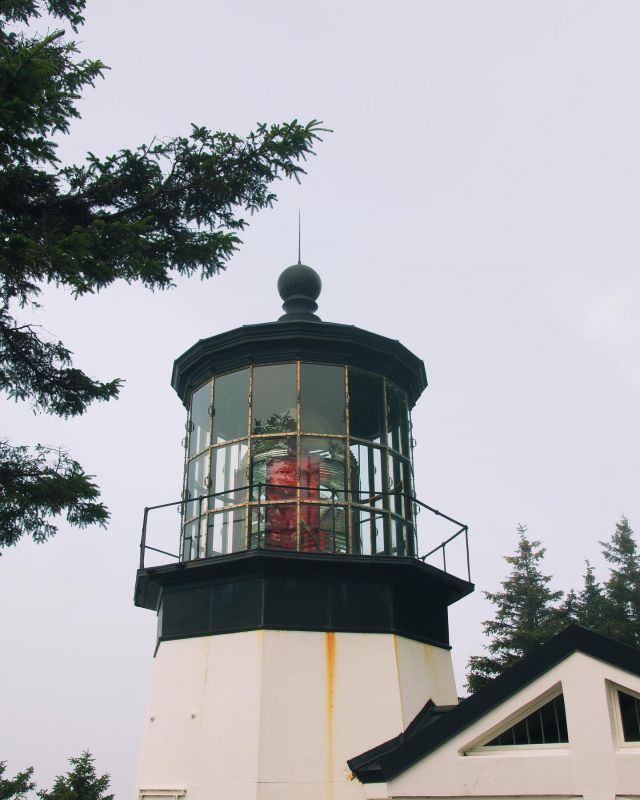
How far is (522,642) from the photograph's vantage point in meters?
37.0

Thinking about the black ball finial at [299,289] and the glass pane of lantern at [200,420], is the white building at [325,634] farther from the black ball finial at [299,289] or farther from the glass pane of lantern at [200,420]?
the black ball finial at [299,289]

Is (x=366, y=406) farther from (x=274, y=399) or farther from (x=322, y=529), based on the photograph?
(x=322, y=529)

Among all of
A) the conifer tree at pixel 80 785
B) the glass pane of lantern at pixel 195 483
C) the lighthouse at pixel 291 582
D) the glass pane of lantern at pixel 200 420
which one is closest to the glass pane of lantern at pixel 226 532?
the lighthouse at pixel 291 582

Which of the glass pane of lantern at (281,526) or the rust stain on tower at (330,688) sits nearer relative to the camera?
the rust stain on tower at (330,688)

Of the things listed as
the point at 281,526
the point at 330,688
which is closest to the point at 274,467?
the point at 281,526

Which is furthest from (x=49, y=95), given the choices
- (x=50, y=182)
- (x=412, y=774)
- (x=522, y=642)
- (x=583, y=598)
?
(x=583, y=598)

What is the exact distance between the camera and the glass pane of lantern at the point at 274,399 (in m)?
11.9

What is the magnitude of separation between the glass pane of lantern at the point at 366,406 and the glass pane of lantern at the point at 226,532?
1.95 metres

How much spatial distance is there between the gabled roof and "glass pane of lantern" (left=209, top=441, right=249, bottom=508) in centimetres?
374

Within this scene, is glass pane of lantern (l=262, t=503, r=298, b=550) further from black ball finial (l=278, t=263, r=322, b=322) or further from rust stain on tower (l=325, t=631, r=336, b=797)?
black ball finial (l=278, t=263, r=322, b=322)

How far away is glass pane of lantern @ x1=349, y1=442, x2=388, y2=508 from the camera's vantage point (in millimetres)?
11898

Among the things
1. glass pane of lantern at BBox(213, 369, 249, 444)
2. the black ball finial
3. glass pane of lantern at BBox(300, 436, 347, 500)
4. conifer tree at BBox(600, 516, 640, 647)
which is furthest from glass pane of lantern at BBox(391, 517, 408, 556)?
conifer tree at BBox(600, 516, 640, 647)

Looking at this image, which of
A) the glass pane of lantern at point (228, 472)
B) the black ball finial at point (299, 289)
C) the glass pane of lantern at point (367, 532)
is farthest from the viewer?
the black ball finial at point (299, 289)

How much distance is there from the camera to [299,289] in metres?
13.8
